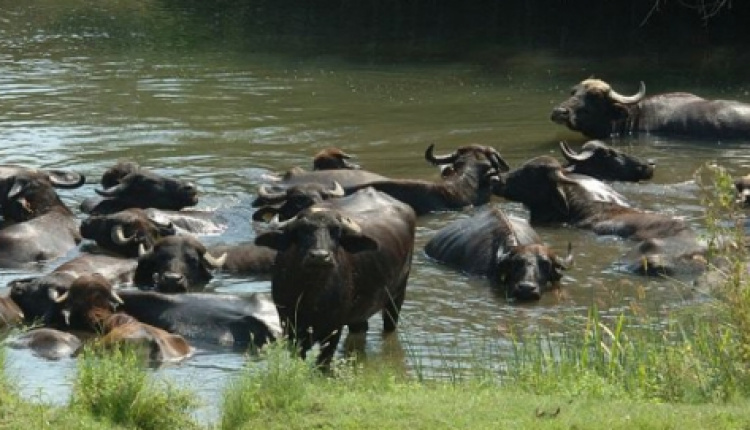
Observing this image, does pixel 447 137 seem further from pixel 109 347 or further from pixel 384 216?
pixel 109 347

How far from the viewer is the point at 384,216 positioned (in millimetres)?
11961

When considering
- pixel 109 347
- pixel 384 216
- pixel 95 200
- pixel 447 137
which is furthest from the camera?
pixel 447 137

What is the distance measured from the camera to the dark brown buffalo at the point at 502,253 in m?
13.4

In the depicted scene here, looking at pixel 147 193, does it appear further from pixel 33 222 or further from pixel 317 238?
pixel 317 238

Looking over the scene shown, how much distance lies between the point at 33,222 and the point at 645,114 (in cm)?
1003

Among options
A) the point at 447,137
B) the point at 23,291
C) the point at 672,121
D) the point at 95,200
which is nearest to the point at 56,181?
the point at 95,200

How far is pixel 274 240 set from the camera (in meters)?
10.8

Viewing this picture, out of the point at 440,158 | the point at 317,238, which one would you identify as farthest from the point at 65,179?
the point at 317,238

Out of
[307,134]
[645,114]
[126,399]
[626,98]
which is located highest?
[126,399]

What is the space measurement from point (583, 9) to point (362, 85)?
9.52 meters

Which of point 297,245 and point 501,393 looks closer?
point 501,393

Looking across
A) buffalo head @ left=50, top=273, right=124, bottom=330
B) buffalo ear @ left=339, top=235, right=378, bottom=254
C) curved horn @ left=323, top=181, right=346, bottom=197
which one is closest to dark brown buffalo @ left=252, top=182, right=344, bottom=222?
curved horn @ left=323, top=181, right=346, bottom=197

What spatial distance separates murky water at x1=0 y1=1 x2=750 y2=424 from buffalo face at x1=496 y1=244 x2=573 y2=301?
0.18 metres

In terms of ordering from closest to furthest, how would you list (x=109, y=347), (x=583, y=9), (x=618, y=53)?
(x=109, y=347)
(x=618, y=53)
(x=583, y=9)
